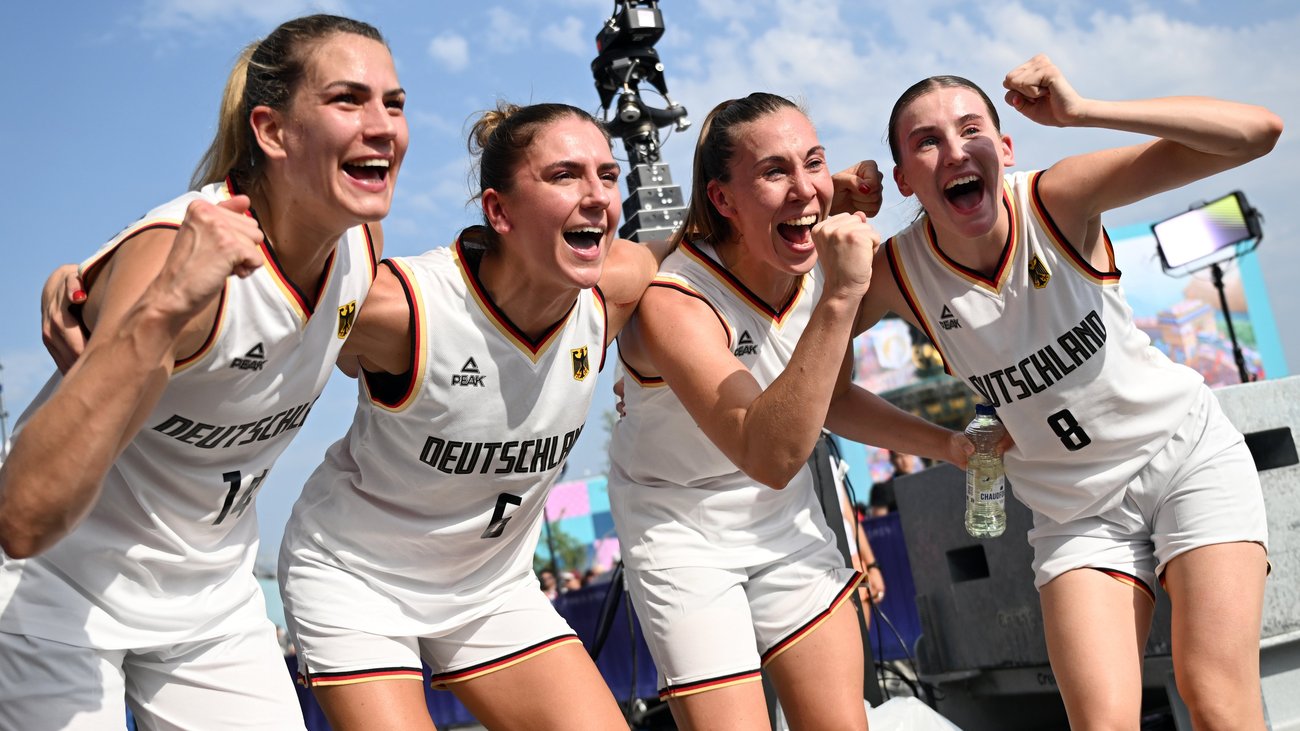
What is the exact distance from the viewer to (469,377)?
3432mm

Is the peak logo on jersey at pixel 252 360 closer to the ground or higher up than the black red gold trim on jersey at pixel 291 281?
closer to the ground

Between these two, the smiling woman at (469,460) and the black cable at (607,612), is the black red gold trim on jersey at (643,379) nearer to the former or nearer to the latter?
the smiling woman at (469,460)

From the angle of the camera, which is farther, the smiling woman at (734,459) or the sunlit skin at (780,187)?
the sunlit skin at (780,187)

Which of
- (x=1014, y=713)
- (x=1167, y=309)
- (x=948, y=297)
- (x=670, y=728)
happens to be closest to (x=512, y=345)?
(x=948, y=297)

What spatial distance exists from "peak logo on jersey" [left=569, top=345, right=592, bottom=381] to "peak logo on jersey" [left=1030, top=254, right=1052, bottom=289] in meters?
1.46

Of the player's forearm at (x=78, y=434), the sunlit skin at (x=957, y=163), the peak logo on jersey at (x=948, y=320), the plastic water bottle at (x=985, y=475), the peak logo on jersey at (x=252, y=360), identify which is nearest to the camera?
the player's forearm at (x=78, y=434)

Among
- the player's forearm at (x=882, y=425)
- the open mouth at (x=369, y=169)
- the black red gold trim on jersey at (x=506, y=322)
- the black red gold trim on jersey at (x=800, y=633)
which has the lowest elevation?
the black red gold trim on jersey at (x=800, y=633)

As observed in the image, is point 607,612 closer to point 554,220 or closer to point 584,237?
point 584,237

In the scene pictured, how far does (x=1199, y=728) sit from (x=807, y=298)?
181cm

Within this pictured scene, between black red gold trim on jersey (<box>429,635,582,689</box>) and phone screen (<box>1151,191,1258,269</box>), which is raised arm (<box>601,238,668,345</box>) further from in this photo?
phone screen (<box>1151,191,1258,269</box>)

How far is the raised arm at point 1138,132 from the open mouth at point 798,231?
0.74 meters

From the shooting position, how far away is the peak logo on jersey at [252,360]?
2830 millimetres

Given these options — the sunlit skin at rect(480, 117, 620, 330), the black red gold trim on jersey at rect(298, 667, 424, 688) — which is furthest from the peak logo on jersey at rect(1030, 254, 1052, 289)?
the black red gold trim on jersey at rect(298, 667, 424, 688)

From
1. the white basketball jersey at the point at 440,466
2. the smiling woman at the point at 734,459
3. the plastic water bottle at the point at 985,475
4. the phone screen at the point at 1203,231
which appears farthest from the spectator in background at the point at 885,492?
the white basketball jersey at the point at 440,466
